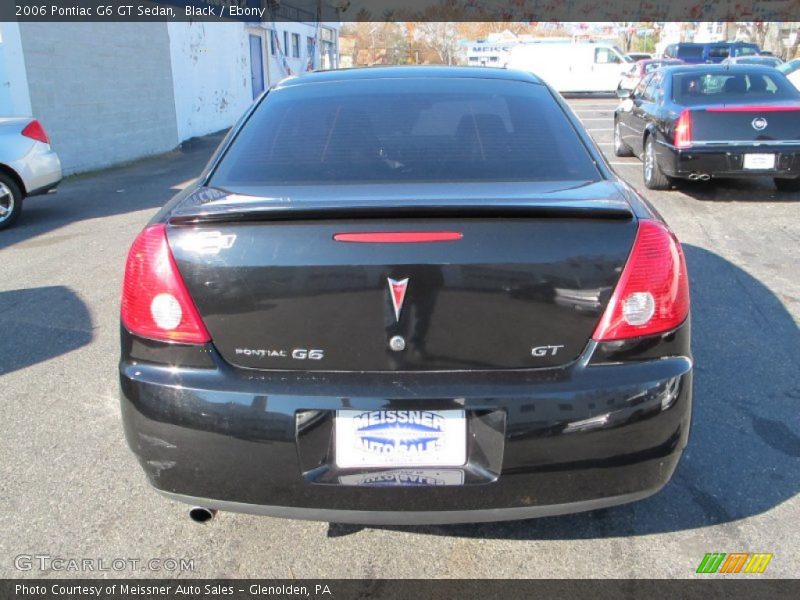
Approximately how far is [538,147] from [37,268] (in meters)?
5.02

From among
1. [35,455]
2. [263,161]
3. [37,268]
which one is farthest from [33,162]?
[263,161]

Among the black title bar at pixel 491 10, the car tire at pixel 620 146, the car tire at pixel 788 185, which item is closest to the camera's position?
the car tire at pixel 788 185

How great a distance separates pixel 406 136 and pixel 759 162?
6.44m

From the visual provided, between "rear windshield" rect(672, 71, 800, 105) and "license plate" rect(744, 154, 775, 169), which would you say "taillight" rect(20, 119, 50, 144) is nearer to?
"rear windshield" rect(672, 71, 800, 105)

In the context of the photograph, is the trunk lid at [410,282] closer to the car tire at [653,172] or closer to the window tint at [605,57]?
the car tire at [653,172]

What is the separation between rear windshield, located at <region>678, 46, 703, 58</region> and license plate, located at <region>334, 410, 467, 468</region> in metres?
34.5

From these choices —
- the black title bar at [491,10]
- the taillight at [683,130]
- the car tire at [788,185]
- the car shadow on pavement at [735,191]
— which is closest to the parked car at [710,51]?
the black title bar at [491,10]

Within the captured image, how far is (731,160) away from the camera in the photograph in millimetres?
7867

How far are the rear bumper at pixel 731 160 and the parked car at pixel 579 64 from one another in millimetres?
23363

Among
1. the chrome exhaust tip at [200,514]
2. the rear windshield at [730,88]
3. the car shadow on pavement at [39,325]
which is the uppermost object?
the rear windshield at [730,88]

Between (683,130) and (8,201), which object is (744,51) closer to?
(683,130)

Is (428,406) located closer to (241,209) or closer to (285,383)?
(285,383)

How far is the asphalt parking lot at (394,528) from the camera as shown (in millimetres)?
2479

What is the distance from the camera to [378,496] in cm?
212
